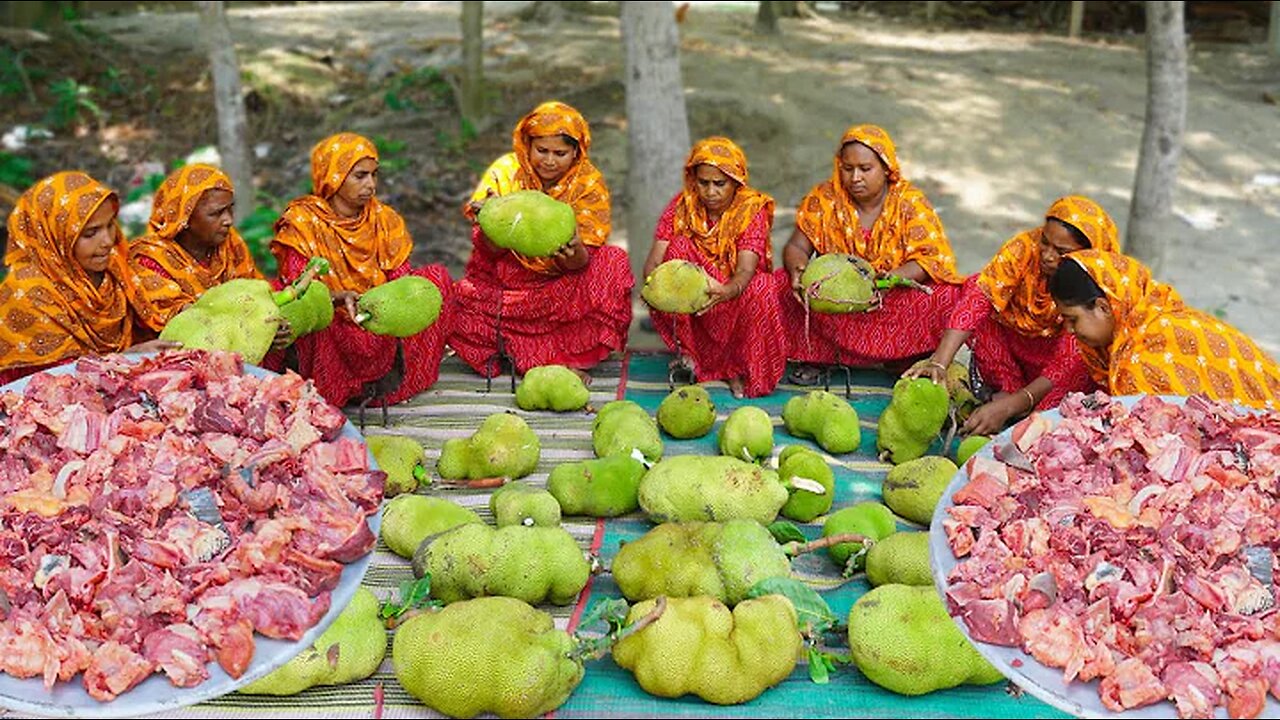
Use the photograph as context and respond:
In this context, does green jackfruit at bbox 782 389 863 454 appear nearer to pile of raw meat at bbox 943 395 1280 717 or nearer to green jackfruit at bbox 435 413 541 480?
green jackfruit at bbox 435 413 541 480

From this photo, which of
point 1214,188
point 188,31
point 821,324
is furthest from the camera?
point 188,31

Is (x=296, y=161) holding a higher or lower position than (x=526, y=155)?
lower

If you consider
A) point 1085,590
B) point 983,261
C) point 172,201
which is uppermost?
point 172,201

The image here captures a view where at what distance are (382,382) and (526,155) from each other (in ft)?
3.90

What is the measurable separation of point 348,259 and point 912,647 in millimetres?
2787

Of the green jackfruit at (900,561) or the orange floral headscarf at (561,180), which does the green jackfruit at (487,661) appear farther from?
the orange floral headscarf at (561,180)

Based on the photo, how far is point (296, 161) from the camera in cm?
1043

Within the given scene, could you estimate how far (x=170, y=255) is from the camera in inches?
159

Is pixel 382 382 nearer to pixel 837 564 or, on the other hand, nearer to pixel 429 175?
pixel 837 564

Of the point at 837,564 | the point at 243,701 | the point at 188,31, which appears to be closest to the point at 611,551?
the point at 837,564

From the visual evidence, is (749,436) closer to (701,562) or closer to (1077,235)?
(701,562)

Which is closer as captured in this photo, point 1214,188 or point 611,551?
point 611,551

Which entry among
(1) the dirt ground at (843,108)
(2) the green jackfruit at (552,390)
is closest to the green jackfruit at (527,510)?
(2) the green jackfruit at (552,390)

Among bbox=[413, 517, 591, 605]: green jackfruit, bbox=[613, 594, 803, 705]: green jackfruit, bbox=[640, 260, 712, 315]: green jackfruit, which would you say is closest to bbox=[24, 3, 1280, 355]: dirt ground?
bbox=[640, 260, 712, 315]: green jackfruit
